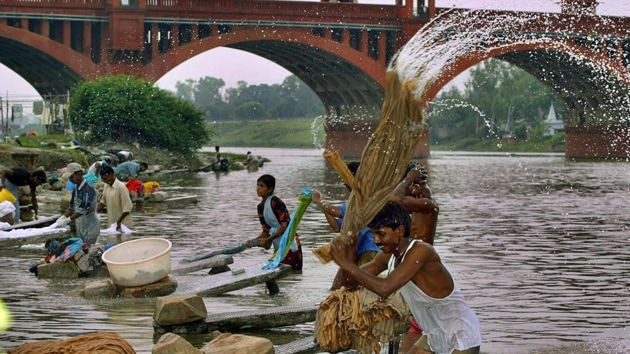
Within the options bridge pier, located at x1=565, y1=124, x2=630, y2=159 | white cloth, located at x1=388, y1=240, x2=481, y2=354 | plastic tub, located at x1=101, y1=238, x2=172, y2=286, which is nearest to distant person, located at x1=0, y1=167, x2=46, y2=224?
plastic tub, located at x1=101, y1=238, x2=172, y2=286

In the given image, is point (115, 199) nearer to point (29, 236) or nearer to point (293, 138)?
point (29, 236)

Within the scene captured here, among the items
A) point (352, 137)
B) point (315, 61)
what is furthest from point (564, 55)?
point (352, 137)

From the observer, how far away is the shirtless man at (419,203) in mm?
9359

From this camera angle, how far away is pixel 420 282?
21.7 feet

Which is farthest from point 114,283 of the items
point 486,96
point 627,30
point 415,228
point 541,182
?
point 486,96

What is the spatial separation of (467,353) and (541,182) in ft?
122

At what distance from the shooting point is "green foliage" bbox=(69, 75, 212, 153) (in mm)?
52000

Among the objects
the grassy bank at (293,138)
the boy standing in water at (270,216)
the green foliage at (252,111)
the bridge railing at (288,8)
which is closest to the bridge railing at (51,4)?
the bridge railing at (288,8)

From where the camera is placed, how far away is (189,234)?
21047 millimetres

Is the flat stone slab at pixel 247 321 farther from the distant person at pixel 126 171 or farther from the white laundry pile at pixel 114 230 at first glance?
the distant person at pixel 126 171

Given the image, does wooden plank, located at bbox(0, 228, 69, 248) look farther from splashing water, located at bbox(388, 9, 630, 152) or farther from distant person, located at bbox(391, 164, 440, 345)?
splashing water, located at bbox(388, 9, 630, 152)

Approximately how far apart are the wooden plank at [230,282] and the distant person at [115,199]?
4.26 metres

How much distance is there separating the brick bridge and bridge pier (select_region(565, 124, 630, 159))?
81mm

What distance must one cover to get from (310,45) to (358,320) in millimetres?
57929
